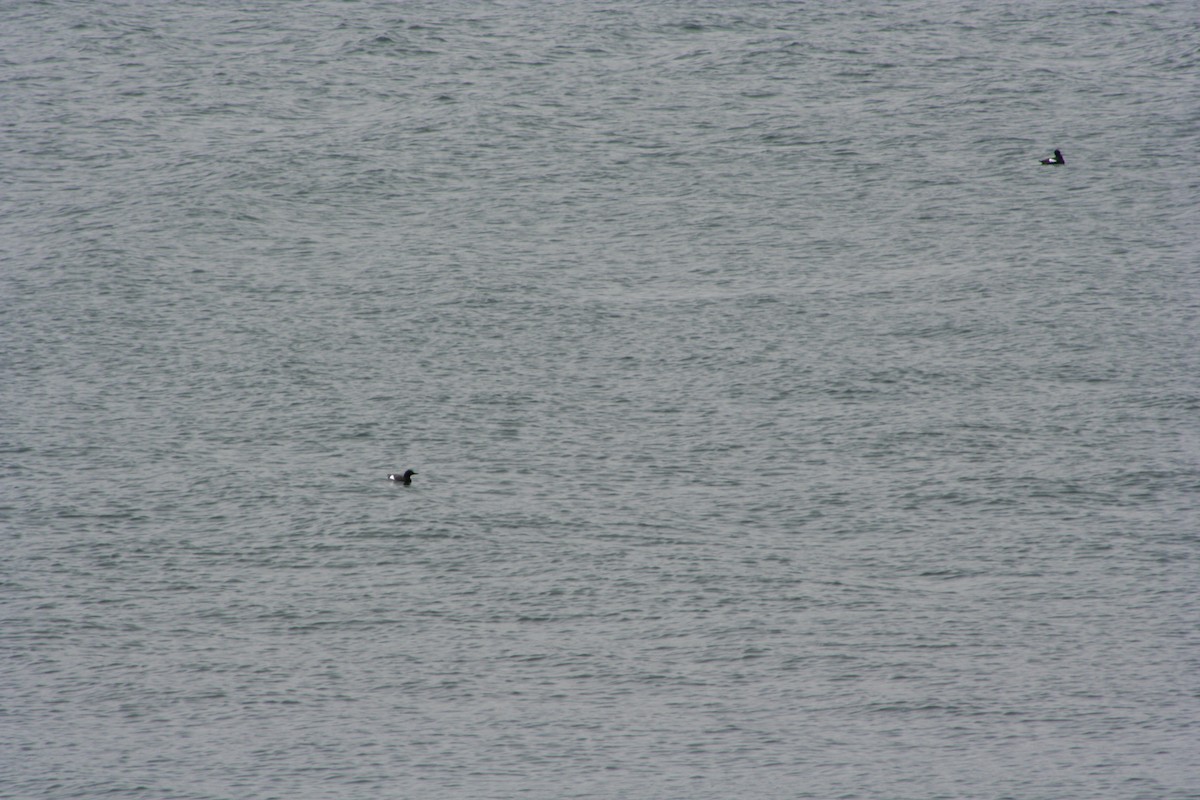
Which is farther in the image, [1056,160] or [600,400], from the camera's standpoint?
[1056,160]

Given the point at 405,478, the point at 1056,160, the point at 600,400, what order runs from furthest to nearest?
the point at 1056,160 → the point at 600,400 → the point at 405,478

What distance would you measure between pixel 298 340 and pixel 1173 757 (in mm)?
26081

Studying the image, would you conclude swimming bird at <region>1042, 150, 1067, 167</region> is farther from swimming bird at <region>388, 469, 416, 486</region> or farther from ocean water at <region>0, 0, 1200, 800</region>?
swimming bird at <region>388, 469, 416, 486</region>

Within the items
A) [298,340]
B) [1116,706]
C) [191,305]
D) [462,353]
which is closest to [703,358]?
[462,353]

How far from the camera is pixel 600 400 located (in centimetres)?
4384

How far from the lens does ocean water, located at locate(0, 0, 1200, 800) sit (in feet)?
102

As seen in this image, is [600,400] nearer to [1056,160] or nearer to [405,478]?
[405,478]

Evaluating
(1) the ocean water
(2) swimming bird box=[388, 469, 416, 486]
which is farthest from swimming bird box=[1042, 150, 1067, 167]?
(2) swimming bird box=[388, 469, 416, 486]

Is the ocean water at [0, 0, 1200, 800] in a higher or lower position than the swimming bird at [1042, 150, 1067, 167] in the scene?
lower

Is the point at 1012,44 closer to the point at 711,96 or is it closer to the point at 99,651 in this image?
the point at 711,96

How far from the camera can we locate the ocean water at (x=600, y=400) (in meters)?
31.0

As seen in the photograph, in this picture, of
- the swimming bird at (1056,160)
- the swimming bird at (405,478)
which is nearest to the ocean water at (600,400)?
the swimming bird at (405,478)

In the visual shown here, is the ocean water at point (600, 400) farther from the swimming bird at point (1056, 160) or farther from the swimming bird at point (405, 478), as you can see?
the swimming bird at point (1056, 160)

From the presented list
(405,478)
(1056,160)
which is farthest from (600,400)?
(1056,160)
